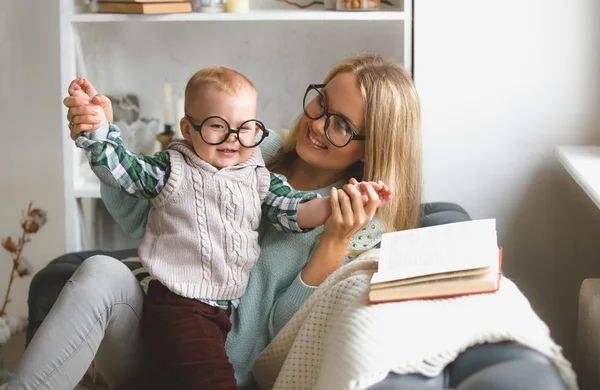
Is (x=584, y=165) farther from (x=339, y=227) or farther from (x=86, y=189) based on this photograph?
(x=86, y=189)

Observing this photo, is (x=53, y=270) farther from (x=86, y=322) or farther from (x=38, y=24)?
(x=38, y=24)

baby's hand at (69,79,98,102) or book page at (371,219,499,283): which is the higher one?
baby's hand at (69,79,98,102)

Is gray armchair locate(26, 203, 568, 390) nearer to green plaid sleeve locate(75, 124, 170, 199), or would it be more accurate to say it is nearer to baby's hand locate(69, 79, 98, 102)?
green plaid sleeve locate(75, 124, 170, 199)

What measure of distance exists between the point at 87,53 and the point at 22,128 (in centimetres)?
49

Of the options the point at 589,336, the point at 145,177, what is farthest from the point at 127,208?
the point at 589,336

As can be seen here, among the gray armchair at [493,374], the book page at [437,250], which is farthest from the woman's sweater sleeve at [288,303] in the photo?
the gray armchair at [493,374]

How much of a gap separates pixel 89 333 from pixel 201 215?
310 mm

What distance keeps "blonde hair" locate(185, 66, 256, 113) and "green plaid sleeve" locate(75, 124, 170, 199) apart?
0.14 m

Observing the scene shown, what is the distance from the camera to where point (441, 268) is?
140 cm

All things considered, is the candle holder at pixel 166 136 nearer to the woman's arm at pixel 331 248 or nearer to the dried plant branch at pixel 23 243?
the dried plant branch at pixel 23 243

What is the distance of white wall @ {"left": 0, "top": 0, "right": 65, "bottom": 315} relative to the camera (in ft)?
8.21

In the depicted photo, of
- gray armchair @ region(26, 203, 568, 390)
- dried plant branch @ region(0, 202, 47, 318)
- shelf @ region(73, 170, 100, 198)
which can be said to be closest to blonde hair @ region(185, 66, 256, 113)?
shelf @ region(73, 170, 100, 198)

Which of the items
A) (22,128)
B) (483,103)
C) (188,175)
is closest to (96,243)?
(22,128)

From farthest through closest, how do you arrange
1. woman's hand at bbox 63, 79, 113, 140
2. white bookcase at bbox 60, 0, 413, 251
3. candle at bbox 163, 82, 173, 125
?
white bookcase at bbox 60, 0, 413, 251, candle at bbox 163, 82, 173, 125, woman's hand at bbox 63, 79, 113, 140
